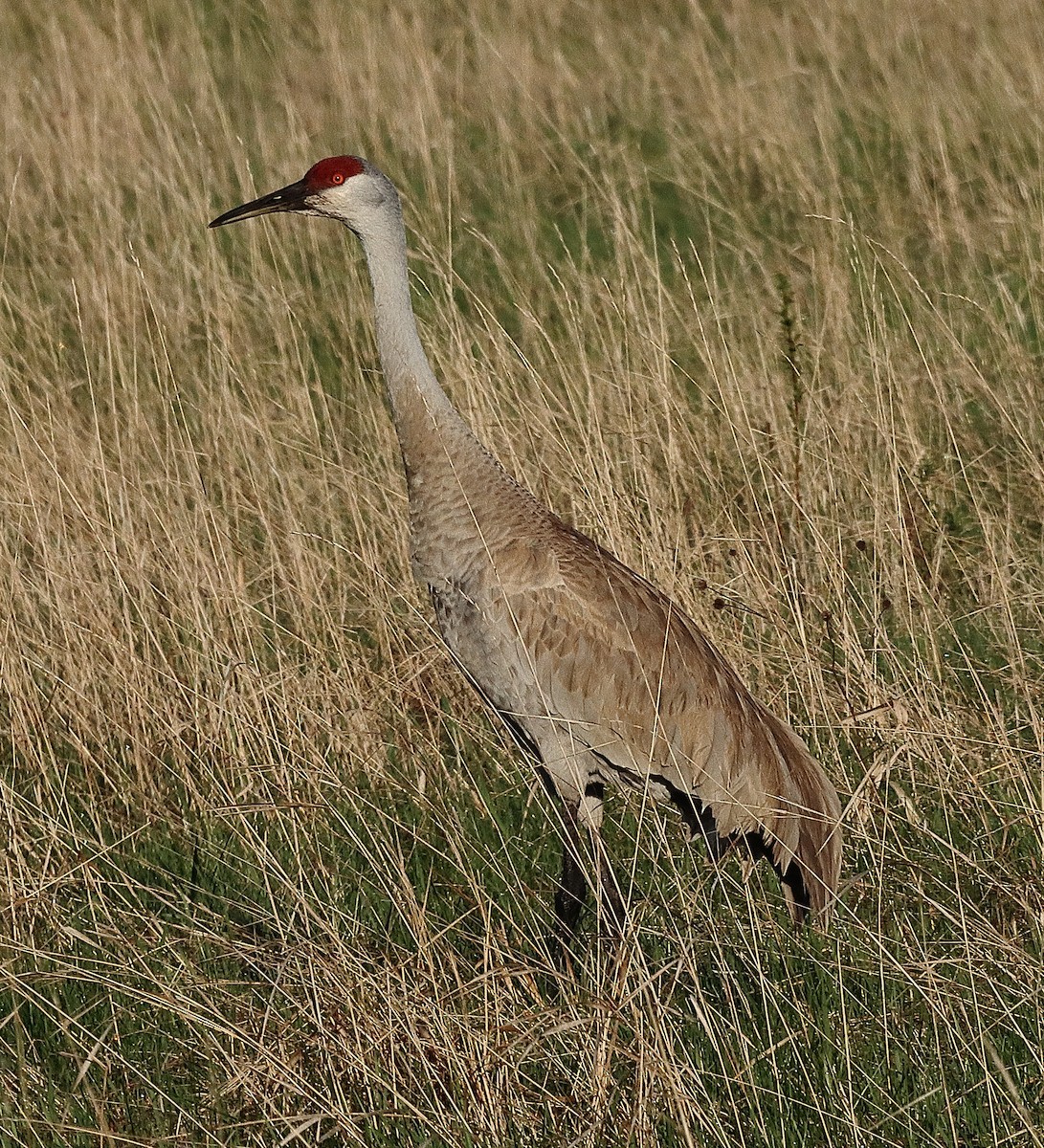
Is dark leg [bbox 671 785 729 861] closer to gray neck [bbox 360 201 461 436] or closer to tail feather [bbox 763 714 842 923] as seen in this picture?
tail feather [bbox 763 714 842 923]

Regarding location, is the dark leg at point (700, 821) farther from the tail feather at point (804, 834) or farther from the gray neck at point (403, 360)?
the gray neck at point (403, 360)

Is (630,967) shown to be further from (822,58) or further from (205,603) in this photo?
(822,58)

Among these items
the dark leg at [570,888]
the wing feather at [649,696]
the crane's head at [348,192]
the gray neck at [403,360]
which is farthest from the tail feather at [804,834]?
the crane's head at [348,192]

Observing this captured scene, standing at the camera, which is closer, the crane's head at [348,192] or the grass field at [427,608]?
the grass field at [427,608]

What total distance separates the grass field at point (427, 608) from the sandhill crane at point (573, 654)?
0.57ft

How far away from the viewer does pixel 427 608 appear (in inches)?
203

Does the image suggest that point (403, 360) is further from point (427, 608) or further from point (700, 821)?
point (700, 821)

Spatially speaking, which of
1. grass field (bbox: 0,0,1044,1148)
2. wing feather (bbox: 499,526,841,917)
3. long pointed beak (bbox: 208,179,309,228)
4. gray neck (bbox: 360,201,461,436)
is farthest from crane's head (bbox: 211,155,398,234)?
wing feather (bbox: 499,526,841,917)

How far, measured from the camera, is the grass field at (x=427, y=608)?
3.15 meters

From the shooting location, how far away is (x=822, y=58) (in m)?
9.38

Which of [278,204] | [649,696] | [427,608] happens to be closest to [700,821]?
[649,696]

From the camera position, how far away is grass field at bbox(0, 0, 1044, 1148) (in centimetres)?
315

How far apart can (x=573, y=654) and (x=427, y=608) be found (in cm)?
105

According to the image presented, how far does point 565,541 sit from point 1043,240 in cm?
303
